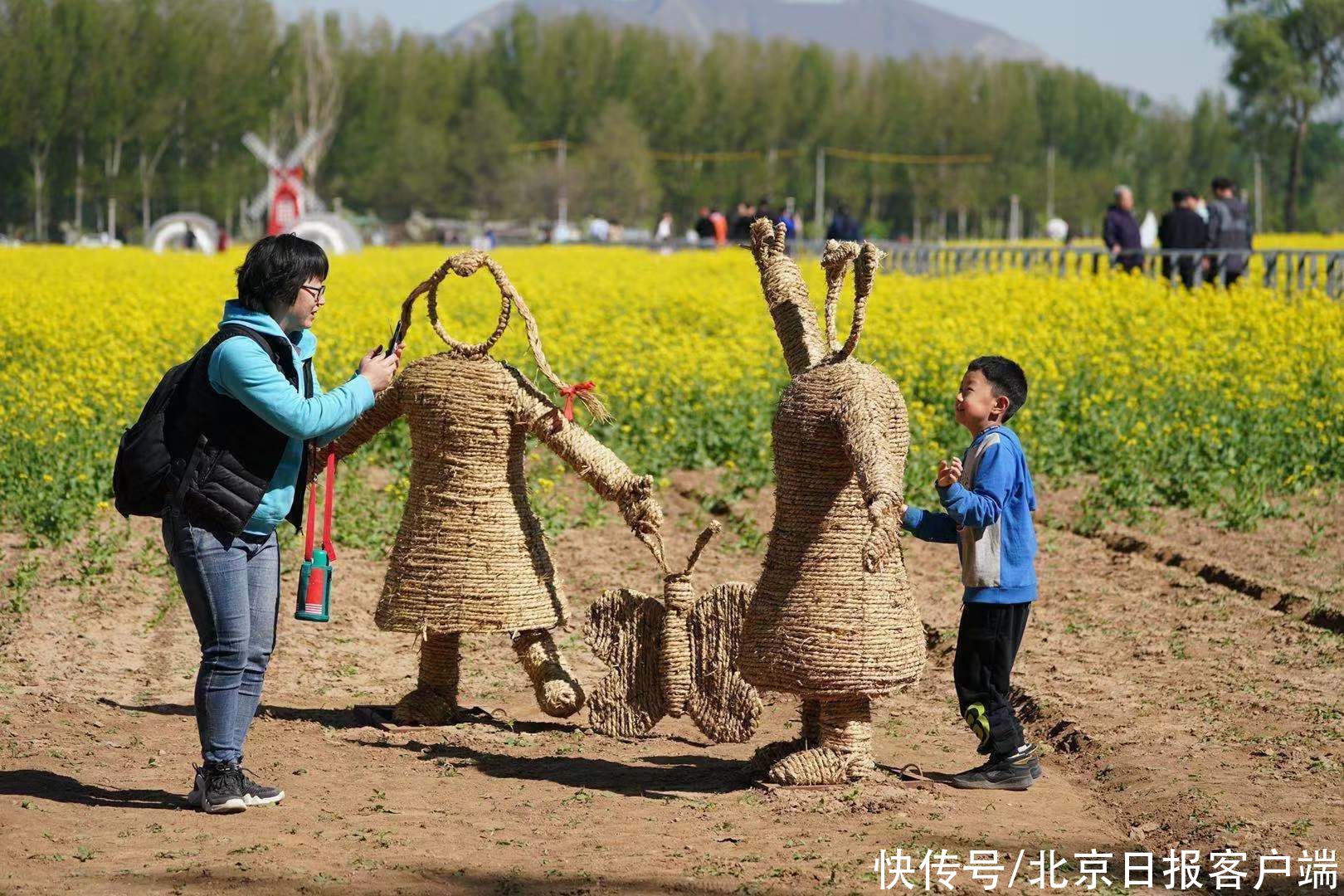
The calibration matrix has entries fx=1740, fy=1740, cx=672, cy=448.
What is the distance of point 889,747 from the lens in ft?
17.9

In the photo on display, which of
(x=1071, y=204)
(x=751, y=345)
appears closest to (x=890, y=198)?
(x=1071, y=204)

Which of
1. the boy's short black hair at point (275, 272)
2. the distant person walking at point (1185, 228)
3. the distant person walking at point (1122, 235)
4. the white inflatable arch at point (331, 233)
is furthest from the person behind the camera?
the white inflatable arch at point (331, 233)

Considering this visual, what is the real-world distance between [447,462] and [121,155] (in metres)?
65.1

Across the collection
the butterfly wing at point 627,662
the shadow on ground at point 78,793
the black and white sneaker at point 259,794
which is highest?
the butterfly wing at point 627,662

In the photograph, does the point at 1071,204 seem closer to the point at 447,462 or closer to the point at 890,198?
the point at 890,198

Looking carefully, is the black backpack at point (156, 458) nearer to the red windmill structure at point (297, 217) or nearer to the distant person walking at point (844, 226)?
the red windmill structure at point (297, 217)

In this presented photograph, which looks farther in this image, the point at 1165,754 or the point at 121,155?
the point at 121,155

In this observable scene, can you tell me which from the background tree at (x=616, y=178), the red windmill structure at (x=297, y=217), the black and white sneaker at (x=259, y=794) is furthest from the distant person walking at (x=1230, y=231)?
the background tree at (x=616, y=178)

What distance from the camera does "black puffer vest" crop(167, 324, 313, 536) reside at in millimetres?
4348

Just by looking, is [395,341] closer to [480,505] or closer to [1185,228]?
[480,505]

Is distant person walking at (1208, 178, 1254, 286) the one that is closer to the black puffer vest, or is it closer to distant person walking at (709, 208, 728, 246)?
distant person walking at (709, 208, 728, 246)

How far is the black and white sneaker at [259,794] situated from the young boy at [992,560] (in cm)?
183

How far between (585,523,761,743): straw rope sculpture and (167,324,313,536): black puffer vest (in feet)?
3.95

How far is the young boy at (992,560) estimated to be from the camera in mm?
4684
